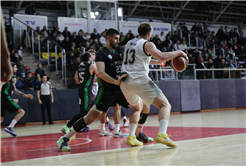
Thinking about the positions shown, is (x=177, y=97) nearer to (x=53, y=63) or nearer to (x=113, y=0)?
(x=53, y=63)

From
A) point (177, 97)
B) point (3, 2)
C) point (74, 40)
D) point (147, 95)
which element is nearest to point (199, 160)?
point (147, 95)

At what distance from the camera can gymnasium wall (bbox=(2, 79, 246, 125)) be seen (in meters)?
12.2

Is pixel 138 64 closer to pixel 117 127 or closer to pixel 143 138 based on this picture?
pixel 143 138

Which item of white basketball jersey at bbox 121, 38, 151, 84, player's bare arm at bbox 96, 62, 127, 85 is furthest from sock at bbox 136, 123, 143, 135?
white basketball jersey at bbox 121, 38, 151, 84

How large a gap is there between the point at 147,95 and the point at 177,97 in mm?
10137

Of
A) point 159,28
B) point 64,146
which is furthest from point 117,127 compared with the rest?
point 159,28

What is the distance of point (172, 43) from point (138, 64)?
1764 cm

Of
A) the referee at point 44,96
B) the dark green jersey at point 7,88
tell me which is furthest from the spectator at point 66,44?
the dark green jersey at point 7,88

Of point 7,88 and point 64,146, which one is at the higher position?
point 7,88

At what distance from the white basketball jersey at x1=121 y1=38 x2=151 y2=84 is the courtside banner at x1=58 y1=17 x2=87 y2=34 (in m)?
17.5

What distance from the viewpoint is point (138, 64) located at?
461 centimetres

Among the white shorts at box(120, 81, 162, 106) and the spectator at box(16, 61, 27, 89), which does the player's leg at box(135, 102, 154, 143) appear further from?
the spectator at box(16, 61, 27, 89)

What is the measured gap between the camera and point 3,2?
78.3 ft

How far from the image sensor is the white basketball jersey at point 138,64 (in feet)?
14.9
